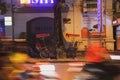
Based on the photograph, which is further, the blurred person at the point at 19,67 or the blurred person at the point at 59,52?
the blurred person at the point at 59,52

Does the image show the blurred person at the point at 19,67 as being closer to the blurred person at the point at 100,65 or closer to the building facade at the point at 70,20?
the blurred person at the point at 100,65

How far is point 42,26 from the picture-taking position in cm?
2967

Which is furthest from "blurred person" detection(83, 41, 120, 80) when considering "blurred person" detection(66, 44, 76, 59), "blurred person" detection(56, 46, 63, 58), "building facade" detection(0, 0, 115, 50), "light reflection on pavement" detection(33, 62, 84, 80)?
"building facade" detection(0, 0, 115, 50)

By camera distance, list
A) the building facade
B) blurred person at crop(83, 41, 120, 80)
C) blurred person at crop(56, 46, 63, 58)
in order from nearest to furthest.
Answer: blurred person at crop(83, 41, 120, 80)
blurred person at crop(56, 46, 63, 58)
the building facade

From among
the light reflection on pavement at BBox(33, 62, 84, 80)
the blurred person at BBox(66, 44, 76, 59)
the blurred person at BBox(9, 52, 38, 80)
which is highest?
the blurred person at BBox(9, 52, 38, 80)

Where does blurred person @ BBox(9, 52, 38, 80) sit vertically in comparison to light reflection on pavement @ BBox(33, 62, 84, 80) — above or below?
above

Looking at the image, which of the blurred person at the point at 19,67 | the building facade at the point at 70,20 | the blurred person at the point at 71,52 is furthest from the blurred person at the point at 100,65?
the building facade at the point at 70,20

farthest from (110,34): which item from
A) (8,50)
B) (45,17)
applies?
(8,50)

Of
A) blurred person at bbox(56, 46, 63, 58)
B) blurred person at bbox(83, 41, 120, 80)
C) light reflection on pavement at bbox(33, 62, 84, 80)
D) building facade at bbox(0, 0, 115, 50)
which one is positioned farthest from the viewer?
building facade at bbox(0, 0, 115, 50)

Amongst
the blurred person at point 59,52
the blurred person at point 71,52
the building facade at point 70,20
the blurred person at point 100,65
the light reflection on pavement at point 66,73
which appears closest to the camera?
the blurred person at point 100,65

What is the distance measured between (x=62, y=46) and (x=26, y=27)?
355cm

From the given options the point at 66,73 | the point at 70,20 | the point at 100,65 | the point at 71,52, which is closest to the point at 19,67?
the point at 100,65

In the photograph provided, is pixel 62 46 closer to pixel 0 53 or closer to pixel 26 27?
pixel 26 27

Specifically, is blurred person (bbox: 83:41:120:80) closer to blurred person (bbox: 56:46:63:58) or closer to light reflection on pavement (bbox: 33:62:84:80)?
light reflection on pavement (bbox: 33:62:84:80)
